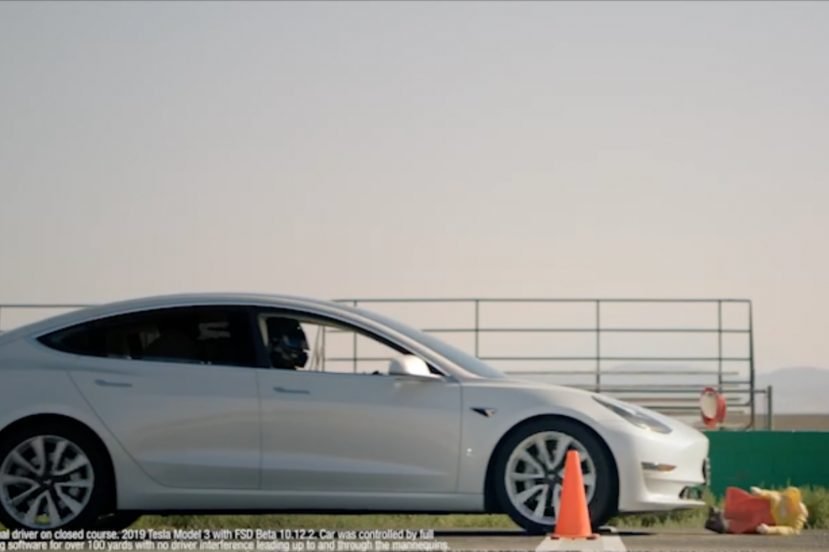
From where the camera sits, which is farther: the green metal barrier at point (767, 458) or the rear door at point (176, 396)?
the green metal barrier at point (767, 458)

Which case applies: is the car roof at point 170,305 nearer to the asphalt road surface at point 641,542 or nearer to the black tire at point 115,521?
the black tire at point 115,521

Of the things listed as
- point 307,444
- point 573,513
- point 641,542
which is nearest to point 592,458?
point 641,542

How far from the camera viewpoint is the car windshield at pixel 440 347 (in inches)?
467

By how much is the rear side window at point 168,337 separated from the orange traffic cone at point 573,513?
238 centimetres

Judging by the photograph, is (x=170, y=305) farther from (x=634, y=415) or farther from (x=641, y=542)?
(x=641, y=542)

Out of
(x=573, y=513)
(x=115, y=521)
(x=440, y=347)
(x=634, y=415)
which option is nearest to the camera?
(x=573, y=513)

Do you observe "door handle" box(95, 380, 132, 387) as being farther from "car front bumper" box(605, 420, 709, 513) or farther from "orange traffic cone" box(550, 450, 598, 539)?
"car front bumper" box(605, 420, 709, 513)

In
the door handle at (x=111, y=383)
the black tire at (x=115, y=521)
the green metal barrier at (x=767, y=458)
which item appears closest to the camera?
the door handle at (x=111, y=383)

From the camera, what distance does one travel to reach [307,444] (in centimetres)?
1153

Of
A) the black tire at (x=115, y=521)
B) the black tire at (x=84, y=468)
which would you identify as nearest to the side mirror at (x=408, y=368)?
the black tire at (x=84, y=468)

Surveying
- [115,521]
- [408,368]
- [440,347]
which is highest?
[440,347]

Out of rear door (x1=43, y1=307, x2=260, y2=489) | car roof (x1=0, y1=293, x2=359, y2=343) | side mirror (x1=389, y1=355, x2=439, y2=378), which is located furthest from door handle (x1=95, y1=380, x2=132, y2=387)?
side mirror (x1=389, y1=355, x2=439, y2=378)

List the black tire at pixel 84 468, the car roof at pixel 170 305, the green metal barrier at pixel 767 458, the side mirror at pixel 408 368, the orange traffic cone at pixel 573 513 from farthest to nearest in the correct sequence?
the green metal barrier at pixel 767 458
the car roof at pixel 170 305
the side mirror at pixel 408 368
the black tire at pixel 84 468
the orange traffic cone at pixel 573 513

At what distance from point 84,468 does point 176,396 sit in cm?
73
